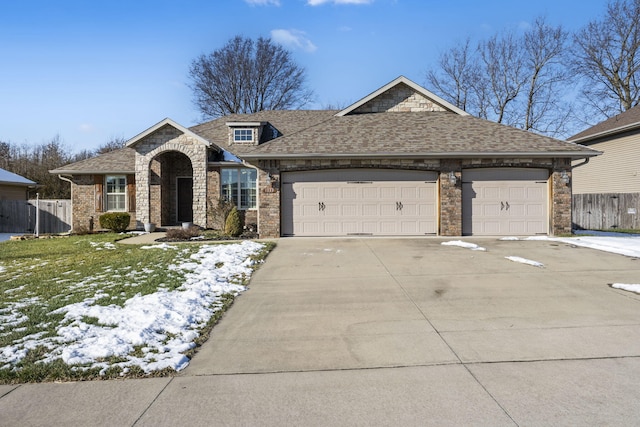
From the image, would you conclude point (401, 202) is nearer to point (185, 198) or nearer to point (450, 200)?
point (450, 200)

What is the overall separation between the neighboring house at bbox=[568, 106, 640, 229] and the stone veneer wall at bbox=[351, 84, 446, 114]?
7906mm

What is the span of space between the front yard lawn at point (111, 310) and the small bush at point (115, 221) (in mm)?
6186

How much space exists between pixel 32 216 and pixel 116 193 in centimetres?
647

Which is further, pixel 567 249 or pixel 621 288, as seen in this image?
pixel 567 249

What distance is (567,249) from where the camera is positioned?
1099cm

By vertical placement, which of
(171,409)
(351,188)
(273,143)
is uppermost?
(273,143)

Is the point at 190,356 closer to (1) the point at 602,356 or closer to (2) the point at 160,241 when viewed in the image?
(1) the point at 602,356

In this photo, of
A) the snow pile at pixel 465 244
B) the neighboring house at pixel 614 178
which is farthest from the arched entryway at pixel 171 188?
the neighboring house at pixel 614 178

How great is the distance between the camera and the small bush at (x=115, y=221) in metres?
16.7

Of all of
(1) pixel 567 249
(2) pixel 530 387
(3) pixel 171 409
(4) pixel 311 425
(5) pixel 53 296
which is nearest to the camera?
(4) pixel 311 425

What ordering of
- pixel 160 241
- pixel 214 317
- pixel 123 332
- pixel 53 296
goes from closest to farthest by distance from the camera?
1. pixel 123 332
2. pixel 214 317
3. pixel 53 296
4. pixel 160 241

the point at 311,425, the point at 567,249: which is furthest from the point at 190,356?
the point at 567,249

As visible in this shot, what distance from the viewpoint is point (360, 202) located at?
14328 mm

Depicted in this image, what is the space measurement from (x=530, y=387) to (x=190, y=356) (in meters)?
3.22
